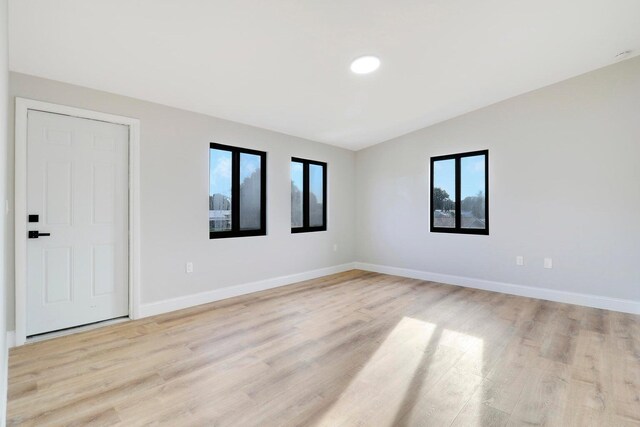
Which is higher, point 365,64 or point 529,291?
point 365,64

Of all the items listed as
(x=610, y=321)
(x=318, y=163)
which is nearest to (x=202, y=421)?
(x=610, y=321)

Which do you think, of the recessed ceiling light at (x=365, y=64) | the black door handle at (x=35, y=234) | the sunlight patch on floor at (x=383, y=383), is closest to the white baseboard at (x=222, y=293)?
the black door handle at (x=35, y=234)

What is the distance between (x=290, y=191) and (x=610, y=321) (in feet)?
13.5

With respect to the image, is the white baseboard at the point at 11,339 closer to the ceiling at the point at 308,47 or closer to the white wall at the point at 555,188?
the ceiling at the point at 308,47

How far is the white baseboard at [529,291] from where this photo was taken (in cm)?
354

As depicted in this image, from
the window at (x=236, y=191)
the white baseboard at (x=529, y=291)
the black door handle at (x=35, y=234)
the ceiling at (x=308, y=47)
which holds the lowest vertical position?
the white baseboard at (x=529, y=291)

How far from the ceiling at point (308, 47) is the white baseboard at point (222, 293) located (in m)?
2.21

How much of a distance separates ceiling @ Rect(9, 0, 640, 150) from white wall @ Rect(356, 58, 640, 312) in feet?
1.37

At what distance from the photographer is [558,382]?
2.07 meters

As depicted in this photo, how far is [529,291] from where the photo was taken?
13.5 feet

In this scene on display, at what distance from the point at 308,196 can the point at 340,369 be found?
3.37m

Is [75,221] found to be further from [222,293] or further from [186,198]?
[222,293]

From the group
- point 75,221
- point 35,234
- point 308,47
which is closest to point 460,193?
point 308,47

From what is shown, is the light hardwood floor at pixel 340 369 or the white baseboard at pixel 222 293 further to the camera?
the white baseboard at pixel 222 293
